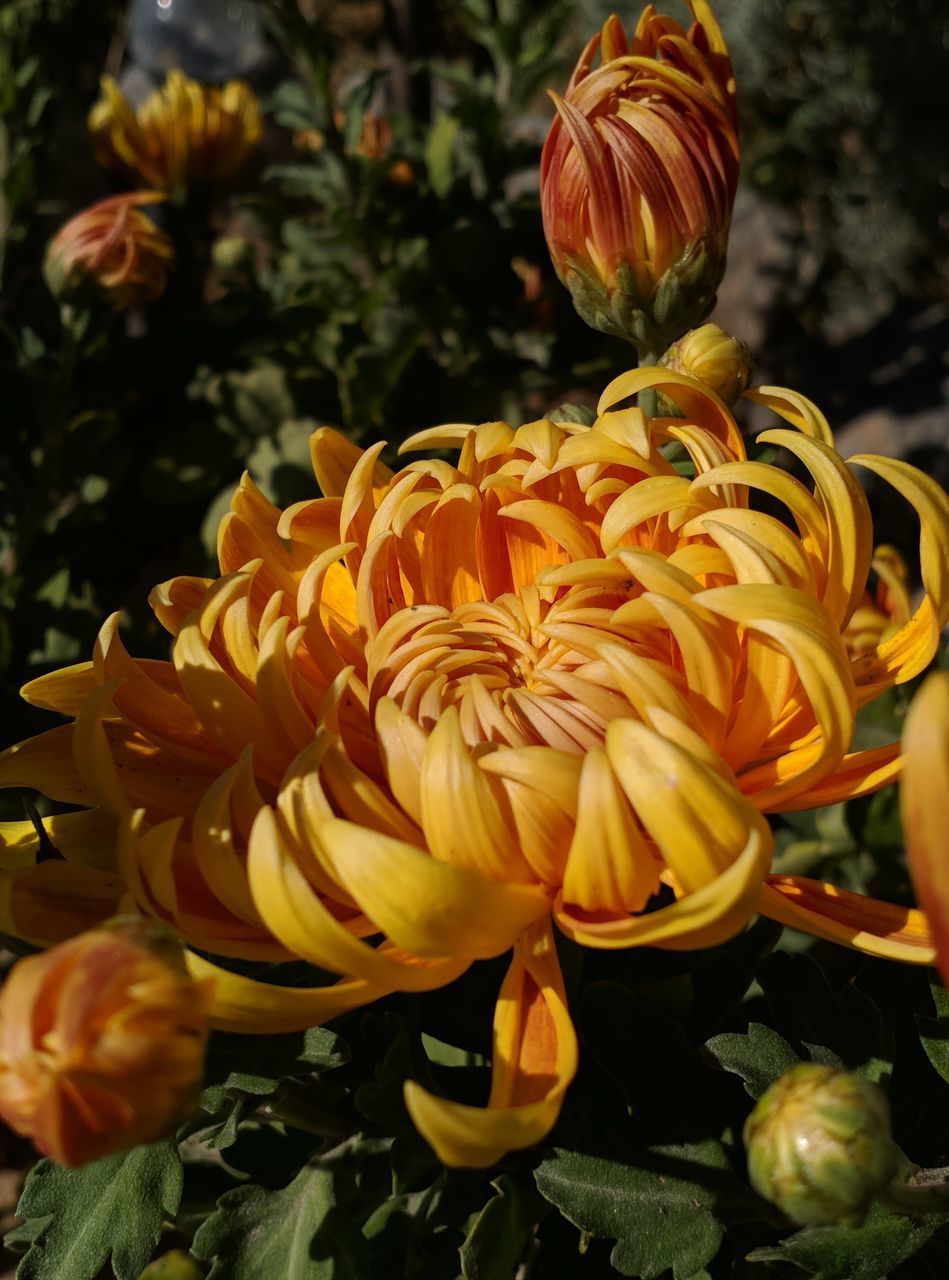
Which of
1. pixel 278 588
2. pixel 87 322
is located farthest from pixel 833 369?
pixel 278 588

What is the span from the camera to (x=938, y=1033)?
38.0 inches

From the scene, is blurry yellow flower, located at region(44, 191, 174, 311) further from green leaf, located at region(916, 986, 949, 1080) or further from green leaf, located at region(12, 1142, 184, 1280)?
green leaf, located at region(916, 986, 949, 1080)

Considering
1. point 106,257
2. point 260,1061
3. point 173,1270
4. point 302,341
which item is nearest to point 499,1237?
point 260,1061

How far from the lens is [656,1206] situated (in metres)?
0.93

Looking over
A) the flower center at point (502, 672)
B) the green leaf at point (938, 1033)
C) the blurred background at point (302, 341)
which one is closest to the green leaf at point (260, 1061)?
the flower center at point (502, 672)

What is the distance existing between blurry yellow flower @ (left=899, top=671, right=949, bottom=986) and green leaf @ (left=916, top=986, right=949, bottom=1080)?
477 mm

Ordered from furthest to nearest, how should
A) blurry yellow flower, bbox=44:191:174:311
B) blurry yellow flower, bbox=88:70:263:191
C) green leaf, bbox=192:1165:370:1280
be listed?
blurry yellow flower, bbox=88:70:263:191, blurry yellow flower, bbox=44:191:174:311, green leaf, bbox=192:1165:370:1280

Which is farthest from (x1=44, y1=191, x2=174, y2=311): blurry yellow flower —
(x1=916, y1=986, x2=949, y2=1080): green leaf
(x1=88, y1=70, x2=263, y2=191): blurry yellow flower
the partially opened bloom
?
(x1=916, y1=986, x2=949, y2=1080): green leaf

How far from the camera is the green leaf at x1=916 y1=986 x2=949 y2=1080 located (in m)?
0.95

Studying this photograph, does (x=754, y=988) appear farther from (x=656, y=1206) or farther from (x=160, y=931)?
(x=160, y=931)

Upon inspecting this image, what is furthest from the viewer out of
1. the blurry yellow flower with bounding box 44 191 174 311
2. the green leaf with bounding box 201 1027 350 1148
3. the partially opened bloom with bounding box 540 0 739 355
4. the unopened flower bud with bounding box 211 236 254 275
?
the unopened flower bud with bounding box 211 236 254 275

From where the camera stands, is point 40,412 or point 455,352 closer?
point 40,412

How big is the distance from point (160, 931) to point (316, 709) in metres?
0.28

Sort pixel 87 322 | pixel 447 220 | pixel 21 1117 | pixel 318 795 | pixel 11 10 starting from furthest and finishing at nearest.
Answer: pixel 11 10
pixel 447 220
pixel 87 322
pixel 318 795
pixel 21 1117
